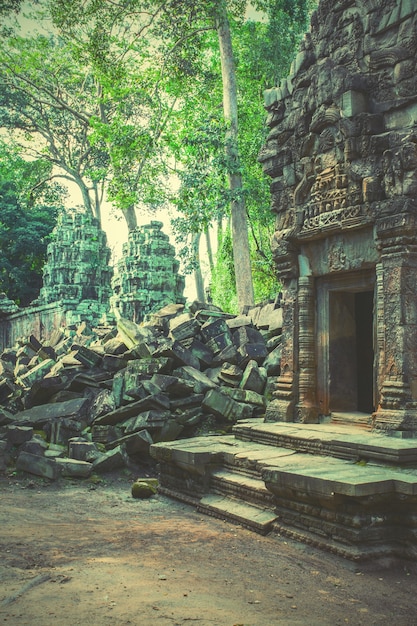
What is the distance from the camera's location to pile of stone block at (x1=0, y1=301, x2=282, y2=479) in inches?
319

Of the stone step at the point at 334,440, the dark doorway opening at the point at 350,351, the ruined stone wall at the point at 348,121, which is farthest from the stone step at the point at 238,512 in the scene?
the ruined stone wall at the point at 348,121

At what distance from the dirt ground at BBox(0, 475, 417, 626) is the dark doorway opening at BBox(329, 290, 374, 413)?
86.8 inches

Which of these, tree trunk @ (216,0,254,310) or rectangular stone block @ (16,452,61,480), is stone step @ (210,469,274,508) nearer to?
rectangular stone block @ (16,452,61,480)

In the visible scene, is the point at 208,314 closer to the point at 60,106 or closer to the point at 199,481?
the point at 199,481

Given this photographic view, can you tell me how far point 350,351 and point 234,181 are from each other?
10695 millimetres

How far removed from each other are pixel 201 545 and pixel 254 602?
127 cm

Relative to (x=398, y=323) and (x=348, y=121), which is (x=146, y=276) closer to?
(x=348, y=121)

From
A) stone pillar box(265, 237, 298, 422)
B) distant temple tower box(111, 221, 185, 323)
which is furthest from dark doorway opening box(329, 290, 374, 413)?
distant temple tower box(111, 221, 185, 323)

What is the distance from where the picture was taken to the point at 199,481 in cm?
640

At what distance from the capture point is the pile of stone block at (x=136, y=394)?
809 centimetres

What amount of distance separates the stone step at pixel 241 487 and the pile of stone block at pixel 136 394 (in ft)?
6.76

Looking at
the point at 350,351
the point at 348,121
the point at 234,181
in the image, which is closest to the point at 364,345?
the point at 350,351

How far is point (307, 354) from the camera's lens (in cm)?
696

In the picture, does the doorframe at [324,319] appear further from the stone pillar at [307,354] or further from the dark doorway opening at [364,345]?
the dark doorway opening at [364,345]
